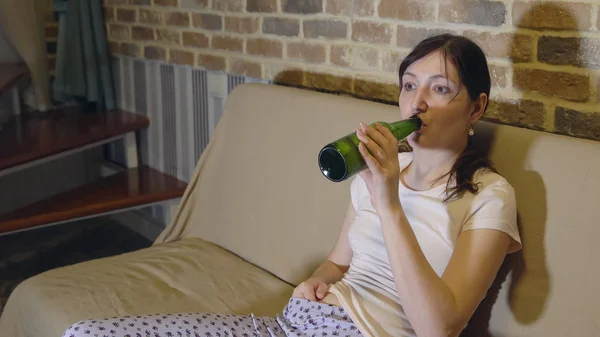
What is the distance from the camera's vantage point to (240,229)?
1.89m

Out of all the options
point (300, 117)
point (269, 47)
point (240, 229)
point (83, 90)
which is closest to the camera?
point (300, 117)

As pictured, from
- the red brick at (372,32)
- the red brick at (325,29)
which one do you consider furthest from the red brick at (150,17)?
the red brick at (372,32)

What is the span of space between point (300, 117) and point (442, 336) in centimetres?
87

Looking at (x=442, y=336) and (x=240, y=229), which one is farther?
(x=240, y=229)

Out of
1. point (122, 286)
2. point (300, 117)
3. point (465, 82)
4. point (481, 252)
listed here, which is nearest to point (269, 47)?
point (300, 117)

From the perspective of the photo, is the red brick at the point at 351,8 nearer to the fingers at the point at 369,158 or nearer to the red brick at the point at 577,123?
the red brick at the point at 577,123

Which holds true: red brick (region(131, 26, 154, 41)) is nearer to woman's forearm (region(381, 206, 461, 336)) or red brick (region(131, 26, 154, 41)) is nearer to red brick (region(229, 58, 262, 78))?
red brick (region(229, 58, 262, 78))

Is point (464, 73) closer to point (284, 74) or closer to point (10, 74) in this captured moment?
point (284, 74)

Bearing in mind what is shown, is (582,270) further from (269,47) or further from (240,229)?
(269,47)

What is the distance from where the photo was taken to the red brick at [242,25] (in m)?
2.16

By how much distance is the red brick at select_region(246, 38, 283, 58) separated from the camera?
209 centimetres

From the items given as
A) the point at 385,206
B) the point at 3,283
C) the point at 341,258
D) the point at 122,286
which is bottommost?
the point at 3,283

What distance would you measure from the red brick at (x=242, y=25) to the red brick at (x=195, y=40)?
154 mm

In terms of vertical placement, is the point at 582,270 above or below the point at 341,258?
above
